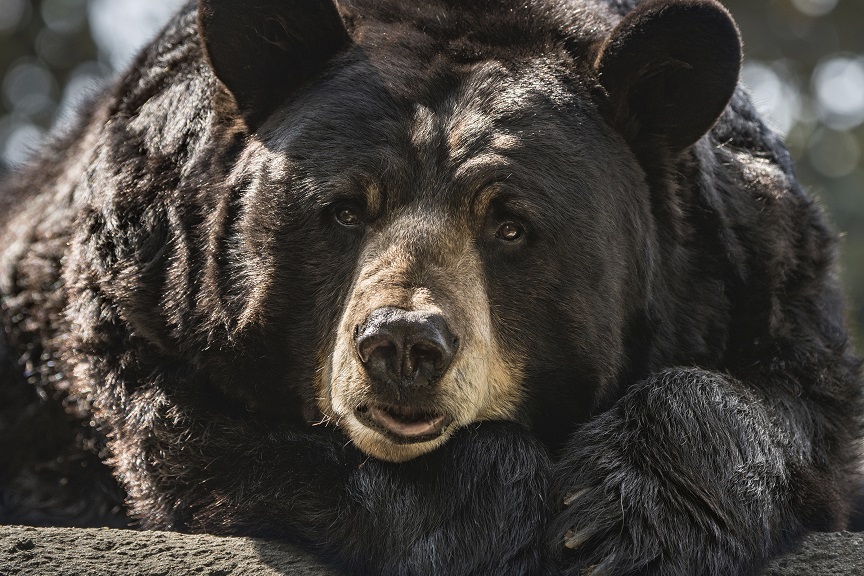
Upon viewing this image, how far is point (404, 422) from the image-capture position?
3682 mm

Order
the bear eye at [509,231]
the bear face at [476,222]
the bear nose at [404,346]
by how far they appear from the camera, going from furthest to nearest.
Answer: the bear eye at [509,231], the bear face at [476,222], the bear nose at [404,346]

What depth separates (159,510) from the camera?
4320 millimetres

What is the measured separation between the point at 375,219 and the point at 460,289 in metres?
0.43

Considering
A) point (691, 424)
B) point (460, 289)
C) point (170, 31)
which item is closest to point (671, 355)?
point (691, 424)

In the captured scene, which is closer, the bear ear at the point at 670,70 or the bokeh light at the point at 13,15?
A: the bear ear at the point at 670,70

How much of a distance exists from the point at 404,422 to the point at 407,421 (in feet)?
0.04

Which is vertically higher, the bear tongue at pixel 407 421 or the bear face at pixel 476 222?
the bear face at pixel 476 222

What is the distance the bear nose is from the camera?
3.44 m

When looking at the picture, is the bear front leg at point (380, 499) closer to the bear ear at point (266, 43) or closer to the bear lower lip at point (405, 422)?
the bear lower lip at point (405, 422)

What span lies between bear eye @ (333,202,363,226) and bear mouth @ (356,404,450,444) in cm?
74

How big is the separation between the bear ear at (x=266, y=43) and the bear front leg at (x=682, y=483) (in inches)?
67.3

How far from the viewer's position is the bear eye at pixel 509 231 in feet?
13.5

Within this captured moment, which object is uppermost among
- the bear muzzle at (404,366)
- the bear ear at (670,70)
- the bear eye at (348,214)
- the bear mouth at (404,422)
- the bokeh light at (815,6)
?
the bokeh light at (815,6)

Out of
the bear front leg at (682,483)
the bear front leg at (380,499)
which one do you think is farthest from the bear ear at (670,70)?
the bear front leg at (380,499)
